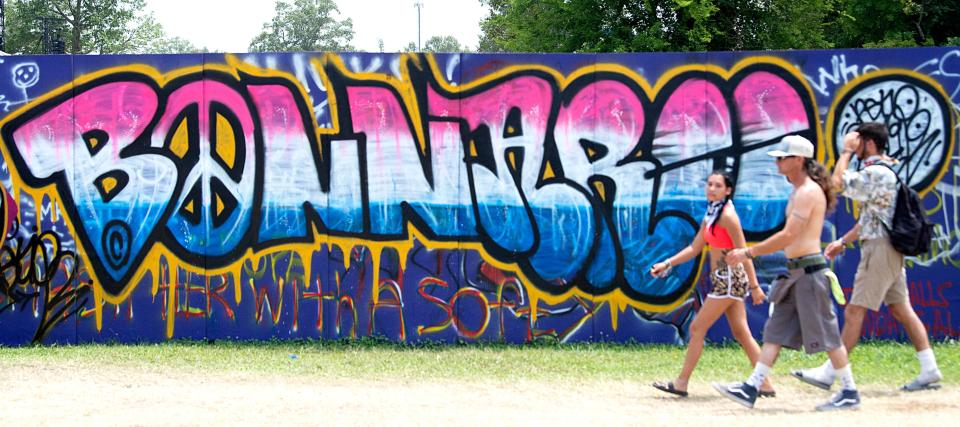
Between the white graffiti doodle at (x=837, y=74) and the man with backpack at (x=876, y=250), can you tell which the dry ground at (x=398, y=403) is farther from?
the white graffiti doodle at (x=837, y=74)

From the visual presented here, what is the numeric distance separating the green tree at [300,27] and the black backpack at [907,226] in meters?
101

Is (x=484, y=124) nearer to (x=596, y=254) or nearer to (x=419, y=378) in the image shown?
(x=596, y=254)

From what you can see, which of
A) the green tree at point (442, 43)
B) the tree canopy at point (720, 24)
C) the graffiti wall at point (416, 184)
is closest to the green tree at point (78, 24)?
the tree canopy at point (720, 24)

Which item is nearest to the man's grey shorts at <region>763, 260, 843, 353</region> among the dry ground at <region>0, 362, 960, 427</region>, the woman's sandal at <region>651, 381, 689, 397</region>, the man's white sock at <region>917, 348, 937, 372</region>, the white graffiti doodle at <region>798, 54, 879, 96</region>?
the dry ground at <region>0, 362, 960, 427</region>

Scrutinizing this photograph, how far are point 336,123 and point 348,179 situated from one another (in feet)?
1.54

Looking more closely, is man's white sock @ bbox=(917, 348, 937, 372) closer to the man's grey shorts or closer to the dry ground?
the dry ground

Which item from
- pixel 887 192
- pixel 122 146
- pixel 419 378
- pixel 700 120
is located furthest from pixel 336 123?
pixel 887 192

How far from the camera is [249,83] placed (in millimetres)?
8969

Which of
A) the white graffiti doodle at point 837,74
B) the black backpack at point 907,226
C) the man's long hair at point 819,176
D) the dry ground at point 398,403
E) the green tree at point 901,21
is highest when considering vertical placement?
the green tree at point 901,21

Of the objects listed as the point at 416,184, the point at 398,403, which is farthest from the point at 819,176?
the point at 416,184

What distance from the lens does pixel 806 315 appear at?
255 inches

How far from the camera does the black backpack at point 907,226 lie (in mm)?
6930

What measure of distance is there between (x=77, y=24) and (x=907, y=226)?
5382 cm

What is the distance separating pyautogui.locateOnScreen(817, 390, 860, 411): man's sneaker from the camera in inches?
253
